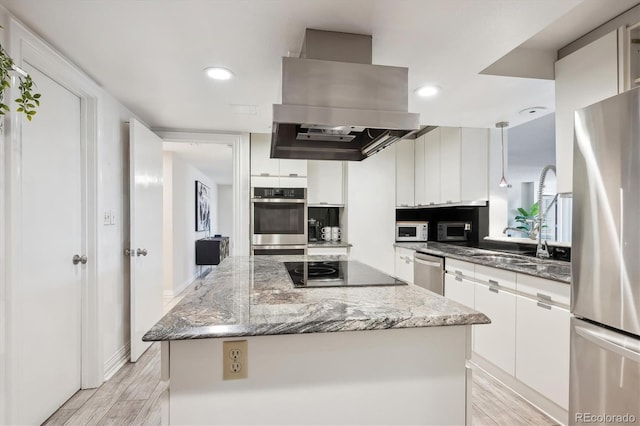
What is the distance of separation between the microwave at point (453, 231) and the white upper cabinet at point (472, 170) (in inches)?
20.0

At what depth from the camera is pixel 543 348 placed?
194cm

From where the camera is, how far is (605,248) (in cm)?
134

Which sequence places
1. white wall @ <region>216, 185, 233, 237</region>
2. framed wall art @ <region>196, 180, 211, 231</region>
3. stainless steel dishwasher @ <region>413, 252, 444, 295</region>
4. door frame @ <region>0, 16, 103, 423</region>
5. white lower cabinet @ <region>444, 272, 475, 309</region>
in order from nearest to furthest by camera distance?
1. door frame @ <region>0, 16, 103, 423</region>
2. white lower cabinet @ <region>444, 272, 475, 309</region>
3. stainless steel dishwasher @ <region>413, 252, 444, 295</region>
4. framed wall art @ <region>196, 180, 211, 231</region>
5. white wall @ <region>216, 185, 233, 237</region>

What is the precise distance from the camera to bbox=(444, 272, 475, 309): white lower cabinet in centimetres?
261

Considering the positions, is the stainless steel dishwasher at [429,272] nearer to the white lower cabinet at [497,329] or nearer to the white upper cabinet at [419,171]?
the white lower cabinet at [497,329]

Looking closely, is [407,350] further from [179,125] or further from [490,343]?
[179,125]

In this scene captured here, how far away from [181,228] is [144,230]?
8.43 ft

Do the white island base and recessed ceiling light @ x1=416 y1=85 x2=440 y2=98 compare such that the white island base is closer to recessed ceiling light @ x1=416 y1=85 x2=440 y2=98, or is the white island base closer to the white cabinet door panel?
recessed ceiling light @ x1=416 y1=85 x2=440 y2=98

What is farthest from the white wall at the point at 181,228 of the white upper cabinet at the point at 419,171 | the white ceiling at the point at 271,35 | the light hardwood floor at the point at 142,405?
the white upper cabinet at the point at 419,171

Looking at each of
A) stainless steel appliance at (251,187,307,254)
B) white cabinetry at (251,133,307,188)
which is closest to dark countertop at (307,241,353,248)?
stainless steel appliance at (251,187,307,254)

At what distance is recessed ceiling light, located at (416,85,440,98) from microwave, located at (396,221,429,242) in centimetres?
193

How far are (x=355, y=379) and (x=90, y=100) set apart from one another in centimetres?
251

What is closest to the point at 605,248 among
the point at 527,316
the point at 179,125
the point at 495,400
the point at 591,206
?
the point at 591,206

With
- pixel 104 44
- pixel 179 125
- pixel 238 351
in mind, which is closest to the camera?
pixel 238 351
